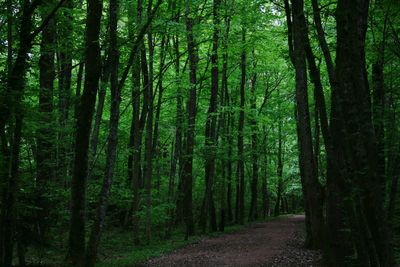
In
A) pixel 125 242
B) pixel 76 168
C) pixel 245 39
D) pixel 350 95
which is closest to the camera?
pixel 350 95

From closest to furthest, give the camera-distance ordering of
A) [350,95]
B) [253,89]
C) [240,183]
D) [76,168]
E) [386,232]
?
[386,232] → [350,95] → [76,168] → [240,183] → [253,89]

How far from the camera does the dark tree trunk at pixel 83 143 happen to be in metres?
8.91

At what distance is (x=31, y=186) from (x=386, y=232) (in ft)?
27.6

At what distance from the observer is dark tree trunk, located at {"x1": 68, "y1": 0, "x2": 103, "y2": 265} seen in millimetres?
8914

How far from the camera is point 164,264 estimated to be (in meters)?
12.3

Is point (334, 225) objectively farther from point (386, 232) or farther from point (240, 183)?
point (240, 183)

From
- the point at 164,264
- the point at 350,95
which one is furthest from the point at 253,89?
the point at 350,95

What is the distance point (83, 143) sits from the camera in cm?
905

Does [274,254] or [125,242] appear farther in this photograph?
[125,242]

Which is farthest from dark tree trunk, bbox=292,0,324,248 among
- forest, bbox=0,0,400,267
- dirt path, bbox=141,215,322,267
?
dirt path, bbox=141,215,322,267

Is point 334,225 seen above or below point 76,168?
below

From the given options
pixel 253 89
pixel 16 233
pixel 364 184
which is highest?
pixel 253 89

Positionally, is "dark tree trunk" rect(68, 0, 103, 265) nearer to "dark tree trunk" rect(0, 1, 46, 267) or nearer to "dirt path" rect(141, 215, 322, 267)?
"dark tree trunk" rect(0, 1, 46, 267)

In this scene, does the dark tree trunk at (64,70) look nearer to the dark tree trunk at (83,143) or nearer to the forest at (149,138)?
the forest at (149,138)
